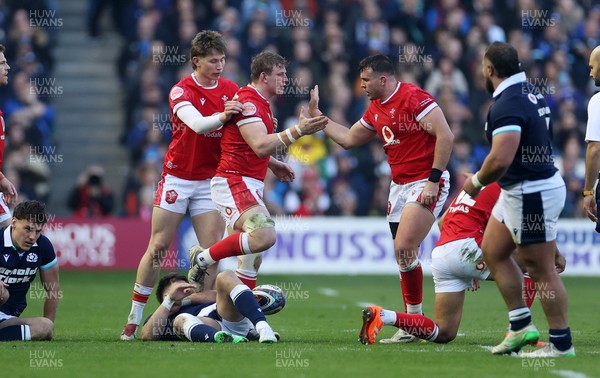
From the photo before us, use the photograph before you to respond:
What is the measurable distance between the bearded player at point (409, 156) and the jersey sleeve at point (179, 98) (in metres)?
1.21

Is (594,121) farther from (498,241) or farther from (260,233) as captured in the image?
(260,233)

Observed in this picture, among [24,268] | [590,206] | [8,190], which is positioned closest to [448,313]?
[590,206]

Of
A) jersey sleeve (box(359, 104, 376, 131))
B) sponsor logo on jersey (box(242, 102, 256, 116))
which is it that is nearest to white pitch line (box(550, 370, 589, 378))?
sponsor logo on jersey (box(242, 102, 256, 116))

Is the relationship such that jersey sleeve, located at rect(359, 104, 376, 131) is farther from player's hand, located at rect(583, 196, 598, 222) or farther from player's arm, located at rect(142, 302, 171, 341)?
player's arm, located at rect(142, 302, 171, 341)

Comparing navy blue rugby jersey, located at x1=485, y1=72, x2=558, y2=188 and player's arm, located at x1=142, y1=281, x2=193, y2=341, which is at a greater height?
navy blue rugby jersey, located at x1=485, y1=72, x2=558, y2=188

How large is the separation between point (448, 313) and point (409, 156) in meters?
1.68

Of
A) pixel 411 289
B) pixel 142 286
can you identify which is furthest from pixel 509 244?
pixel 142 286

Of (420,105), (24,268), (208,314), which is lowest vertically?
(208,314)

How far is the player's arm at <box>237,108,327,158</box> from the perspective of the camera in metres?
9.94

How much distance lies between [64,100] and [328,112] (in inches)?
245

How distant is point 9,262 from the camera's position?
10273mm

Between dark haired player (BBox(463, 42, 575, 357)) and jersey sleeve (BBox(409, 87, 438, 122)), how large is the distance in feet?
5.32

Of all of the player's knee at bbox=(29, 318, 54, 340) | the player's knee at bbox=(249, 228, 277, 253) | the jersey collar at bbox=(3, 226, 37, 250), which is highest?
the player's knee at bbox=(249, 228, 277, 253)

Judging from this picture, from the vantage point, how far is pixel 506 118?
8.62 m
